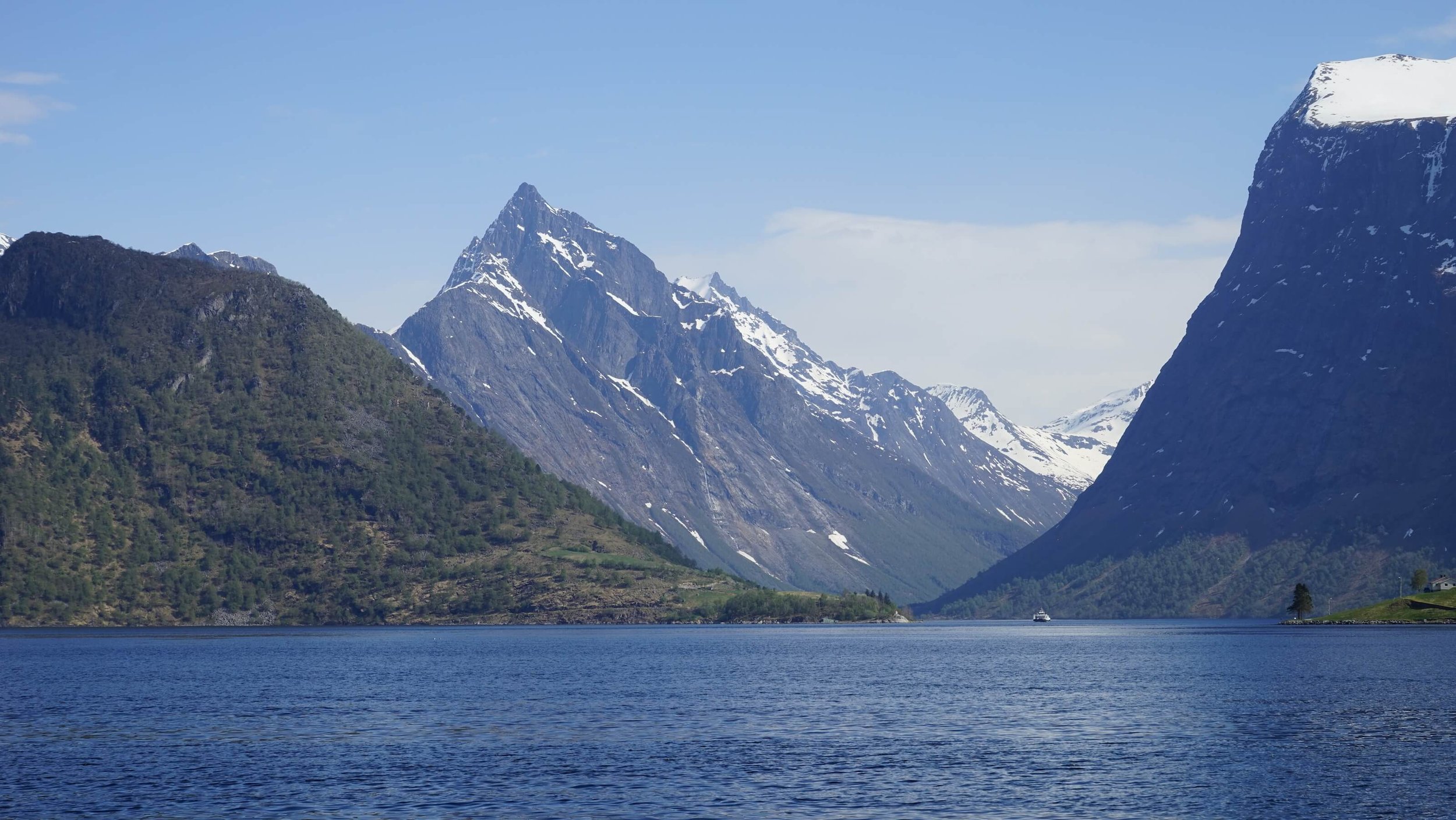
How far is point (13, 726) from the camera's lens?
13325 centimetres

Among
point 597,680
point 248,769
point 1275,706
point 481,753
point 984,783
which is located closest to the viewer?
point 984,783

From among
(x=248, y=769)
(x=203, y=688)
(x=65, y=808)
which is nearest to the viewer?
(x=65, y=808)

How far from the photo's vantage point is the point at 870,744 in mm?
119875

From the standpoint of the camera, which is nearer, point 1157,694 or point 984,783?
point 984,783

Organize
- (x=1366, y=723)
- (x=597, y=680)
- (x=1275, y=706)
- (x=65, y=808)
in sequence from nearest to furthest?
1. (x=65, y=808)
2. (x=1366, y=723)
3. (x=1275, y=706)
4. (x=597, y=680)

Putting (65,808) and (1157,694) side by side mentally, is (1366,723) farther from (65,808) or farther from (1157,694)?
(65,808)

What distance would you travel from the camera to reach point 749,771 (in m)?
104

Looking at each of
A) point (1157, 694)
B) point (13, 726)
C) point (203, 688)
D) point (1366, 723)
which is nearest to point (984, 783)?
point (1366, 723)

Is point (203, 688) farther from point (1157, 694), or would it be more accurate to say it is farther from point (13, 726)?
point (1157, 694)

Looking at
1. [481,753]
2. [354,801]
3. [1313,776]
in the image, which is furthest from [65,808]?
[1313,776]

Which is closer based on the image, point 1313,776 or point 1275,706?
point 1313,776

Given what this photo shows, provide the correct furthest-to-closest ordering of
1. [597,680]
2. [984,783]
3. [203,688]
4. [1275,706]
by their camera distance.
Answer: [597,680], [203,688], [1275,706], [984,783]

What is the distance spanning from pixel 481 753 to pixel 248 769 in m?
17.0

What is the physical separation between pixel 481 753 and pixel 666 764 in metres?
15.5
